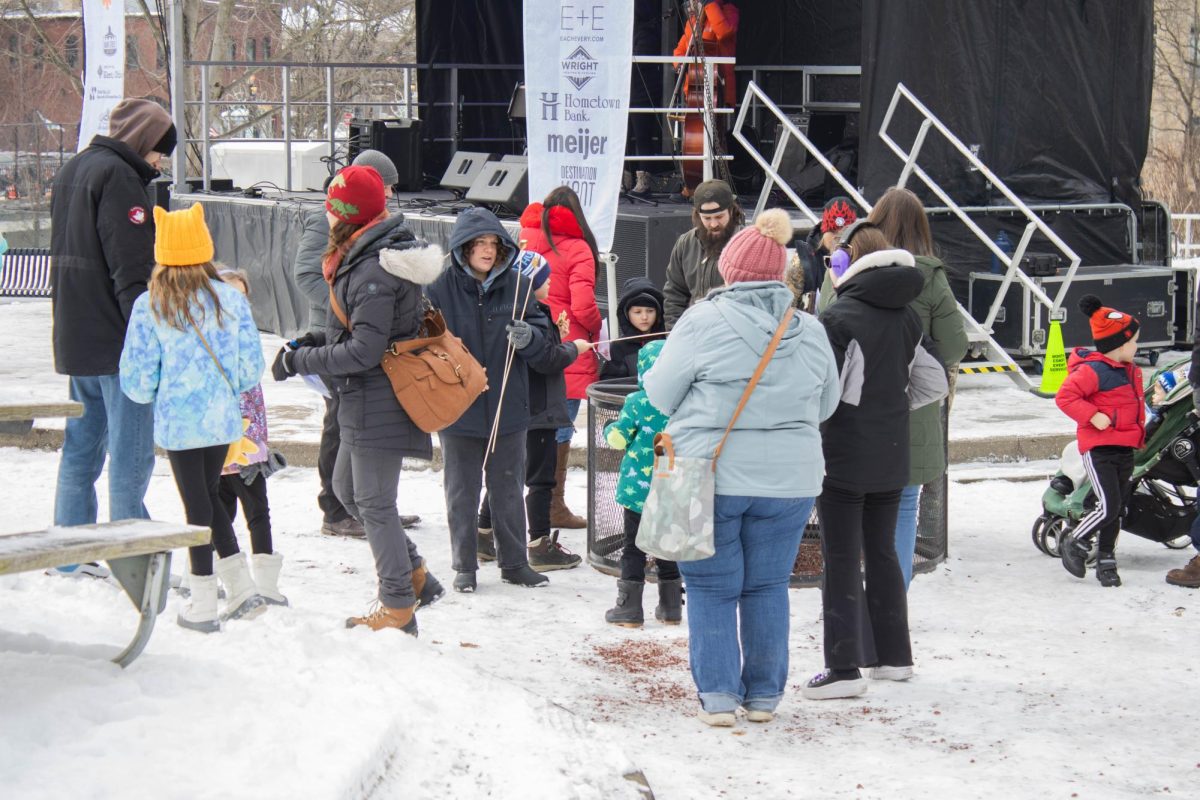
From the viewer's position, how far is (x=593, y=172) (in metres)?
9.09

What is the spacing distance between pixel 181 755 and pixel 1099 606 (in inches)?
168

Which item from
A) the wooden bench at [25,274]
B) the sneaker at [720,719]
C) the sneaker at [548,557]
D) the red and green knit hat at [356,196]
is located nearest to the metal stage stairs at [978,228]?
the sneaker at [548,557]

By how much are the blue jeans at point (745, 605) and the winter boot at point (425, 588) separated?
62.4 inches

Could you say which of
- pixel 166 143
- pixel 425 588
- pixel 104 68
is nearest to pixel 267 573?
pixel 425 588

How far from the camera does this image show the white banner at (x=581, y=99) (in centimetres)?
909

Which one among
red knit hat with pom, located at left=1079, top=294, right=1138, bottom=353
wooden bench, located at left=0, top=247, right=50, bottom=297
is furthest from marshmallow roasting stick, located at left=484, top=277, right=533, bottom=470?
wooden bench, located at left=0, top=247, right=50, bottom=297

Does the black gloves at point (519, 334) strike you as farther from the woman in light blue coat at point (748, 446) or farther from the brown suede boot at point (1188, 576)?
the brown suede boot at point (1188, 576)

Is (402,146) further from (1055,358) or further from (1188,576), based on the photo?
(1188,576)

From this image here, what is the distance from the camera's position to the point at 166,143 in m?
6.02

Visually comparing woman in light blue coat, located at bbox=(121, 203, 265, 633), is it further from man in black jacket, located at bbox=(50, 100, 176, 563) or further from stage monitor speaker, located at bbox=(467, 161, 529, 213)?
stage monitor speaker, located at bbox=(467, 161, 529, 213)

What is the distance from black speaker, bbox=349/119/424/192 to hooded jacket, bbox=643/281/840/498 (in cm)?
1229

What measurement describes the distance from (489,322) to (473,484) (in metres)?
0.70

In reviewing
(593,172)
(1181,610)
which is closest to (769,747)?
(1181,610)

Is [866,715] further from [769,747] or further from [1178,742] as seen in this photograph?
[1178,742]
